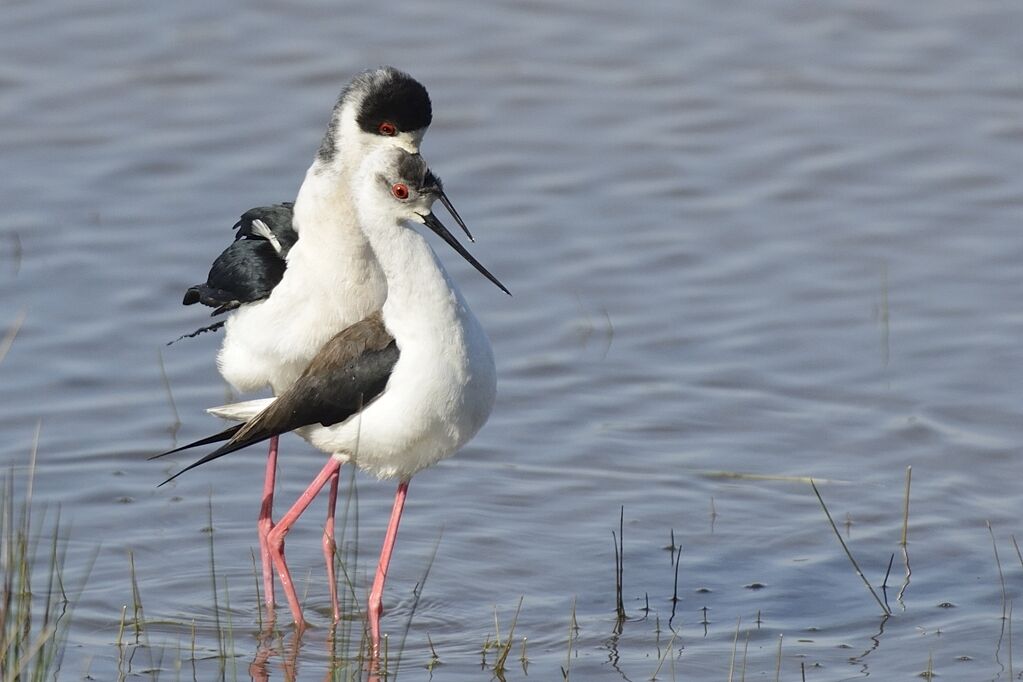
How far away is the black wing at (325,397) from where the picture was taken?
19.3 feet

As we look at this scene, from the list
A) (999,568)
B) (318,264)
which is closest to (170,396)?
(318,264)

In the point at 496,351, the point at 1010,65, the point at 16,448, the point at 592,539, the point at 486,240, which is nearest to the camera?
the point at 592,539

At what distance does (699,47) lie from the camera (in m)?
11.0

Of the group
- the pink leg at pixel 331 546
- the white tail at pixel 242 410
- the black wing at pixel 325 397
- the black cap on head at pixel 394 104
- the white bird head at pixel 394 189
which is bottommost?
the pink leg at pixel 331 546

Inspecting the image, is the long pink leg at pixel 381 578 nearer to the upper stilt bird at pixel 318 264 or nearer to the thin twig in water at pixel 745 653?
the upper stilt bird at pixel 318 264

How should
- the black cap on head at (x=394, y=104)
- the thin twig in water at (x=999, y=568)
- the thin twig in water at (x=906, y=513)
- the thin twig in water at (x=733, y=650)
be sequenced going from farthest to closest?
the thin twig in water at (x=906, y=513), the black cap on head at (x=394, y=104), the thin twig in water at (x=999, y=568), the thin twig in water at (x=733, y=650)

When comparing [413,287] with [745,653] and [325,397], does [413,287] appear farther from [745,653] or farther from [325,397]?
[745,653]

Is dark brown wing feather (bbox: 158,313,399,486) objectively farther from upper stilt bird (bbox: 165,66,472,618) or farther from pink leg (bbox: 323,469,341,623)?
pink leg (bbox: 323,469,341,623)

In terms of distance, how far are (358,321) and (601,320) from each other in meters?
2.40

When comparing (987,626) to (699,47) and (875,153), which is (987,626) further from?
(699,47)

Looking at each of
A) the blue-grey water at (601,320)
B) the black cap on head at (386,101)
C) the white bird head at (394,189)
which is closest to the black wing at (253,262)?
the black cap on head at (386,101)

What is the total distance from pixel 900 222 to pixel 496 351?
6.93 feet

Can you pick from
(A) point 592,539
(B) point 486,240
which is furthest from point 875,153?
(A) point 592,539

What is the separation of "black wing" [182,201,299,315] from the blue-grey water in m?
0.94
